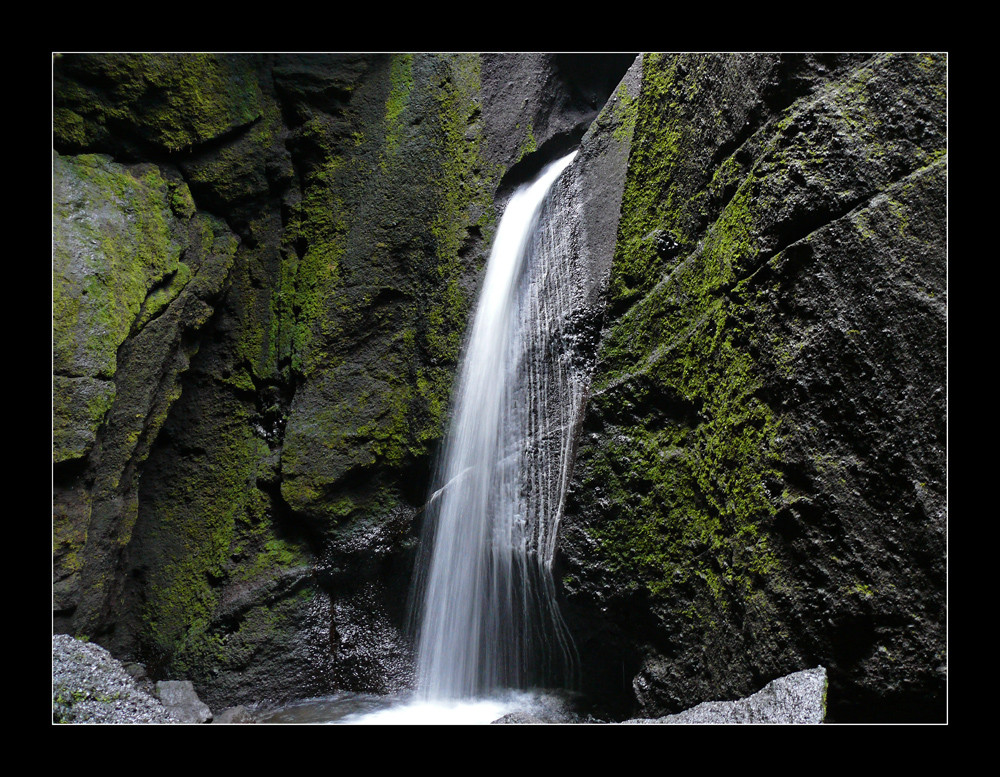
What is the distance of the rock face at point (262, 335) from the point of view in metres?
3.89

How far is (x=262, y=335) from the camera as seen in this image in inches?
197

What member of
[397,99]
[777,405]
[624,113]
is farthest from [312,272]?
[777,405]

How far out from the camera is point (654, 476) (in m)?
3.31

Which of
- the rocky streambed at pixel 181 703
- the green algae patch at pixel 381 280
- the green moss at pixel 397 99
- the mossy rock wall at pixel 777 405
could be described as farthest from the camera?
the green moss at pixel 397 99

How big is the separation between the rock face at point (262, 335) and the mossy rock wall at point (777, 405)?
187 cm

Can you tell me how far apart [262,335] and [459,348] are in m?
1.77

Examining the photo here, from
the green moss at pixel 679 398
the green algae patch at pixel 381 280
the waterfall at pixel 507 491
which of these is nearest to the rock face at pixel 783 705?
the green moss at pixel 679 398

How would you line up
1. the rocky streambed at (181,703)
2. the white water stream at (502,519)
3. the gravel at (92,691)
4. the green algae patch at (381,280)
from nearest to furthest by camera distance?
the rocky streambed at (181,703), the gravel at (92,691), the white water stream at (502,519), the green algae patch at (381,280)

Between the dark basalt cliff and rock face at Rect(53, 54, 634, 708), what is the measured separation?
0.03 meters

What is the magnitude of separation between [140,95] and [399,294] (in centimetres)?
241

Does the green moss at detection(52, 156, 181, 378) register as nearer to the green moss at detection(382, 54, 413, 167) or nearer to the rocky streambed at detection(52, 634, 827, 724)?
the rocky streambed at detection(52, 634, 827, 724)

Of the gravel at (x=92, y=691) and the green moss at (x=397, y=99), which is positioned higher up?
the green moss at (x=397, y=99)

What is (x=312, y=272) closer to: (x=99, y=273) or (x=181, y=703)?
(x=99, y=273)

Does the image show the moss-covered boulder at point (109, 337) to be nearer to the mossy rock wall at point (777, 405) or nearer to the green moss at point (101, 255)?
the green moss at point (101, 255)
